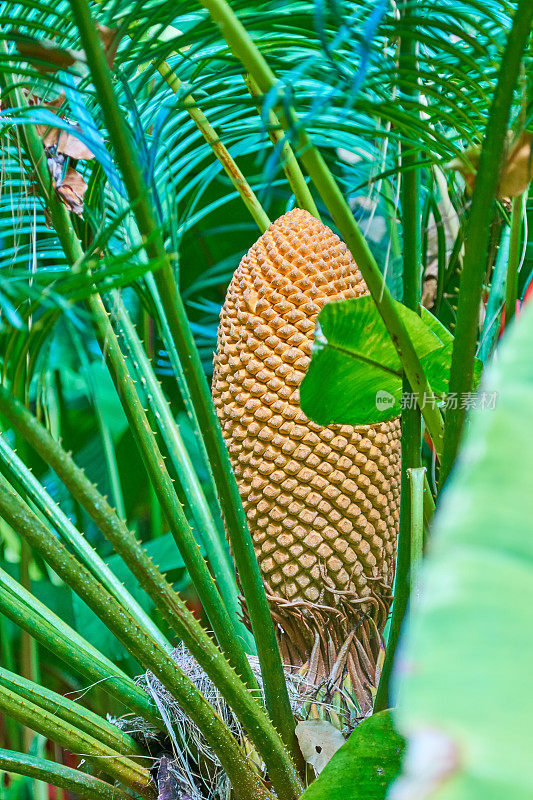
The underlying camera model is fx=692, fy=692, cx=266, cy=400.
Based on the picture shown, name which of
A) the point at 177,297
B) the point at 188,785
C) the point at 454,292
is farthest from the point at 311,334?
the point at 454,292

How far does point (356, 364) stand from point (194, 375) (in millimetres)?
110

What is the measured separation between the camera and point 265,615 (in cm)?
41

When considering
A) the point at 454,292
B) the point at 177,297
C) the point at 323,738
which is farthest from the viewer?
the point at 454,292

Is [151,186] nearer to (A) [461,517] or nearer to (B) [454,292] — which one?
(A) [461,517]

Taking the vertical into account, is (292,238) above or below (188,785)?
above

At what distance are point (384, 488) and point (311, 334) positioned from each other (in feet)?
0.44

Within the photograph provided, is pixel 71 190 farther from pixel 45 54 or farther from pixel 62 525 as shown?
pixel 62 525

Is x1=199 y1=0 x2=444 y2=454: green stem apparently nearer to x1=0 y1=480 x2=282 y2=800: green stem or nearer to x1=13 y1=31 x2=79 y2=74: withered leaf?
x1=13 y1=31 x2=79 y2=74: withered leaf

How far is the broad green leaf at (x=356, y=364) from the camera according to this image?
0.38 meters

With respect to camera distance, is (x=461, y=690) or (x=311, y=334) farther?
(x=311, y=334)

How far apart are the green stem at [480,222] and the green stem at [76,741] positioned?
0.28 metres

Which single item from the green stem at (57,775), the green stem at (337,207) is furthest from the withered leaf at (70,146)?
A: the green stem at (57,775)

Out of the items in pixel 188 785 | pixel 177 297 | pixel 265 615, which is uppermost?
pixel 177 297

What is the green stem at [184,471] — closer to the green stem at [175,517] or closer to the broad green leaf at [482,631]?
the green stem at [175,517]
